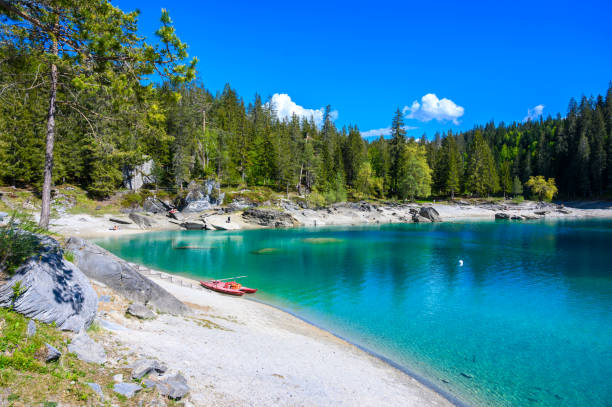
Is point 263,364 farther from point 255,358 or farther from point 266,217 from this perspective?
point 266,217

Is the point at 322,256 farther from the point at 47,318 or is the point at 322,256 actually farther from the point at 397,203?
the point at 397,203

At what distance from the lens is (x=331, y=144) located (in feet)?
322

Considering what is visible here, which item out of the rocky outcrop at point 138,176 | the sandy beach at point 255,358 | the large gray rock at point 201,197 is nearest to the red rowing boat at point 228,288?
the sandy beach at point 255,358

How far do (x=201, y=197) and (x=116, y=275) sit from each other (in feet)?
170

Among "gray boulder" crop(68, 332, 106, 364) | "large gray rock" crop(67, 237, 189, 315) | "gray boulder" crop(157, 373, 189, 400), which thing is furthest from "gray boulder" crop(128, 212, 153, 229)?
"gray boulder" crop(157, 373, 189, 400)

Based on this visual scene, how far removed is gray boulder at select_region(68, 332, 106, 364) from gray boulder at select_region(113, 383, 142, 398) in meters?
1.10

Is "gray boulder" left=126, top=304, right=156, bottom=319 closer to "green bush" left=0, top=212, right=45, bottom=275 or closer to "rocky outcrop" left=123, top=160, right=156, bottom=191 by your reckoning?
"green bush" left=0, top=212, right=45, bottom=275

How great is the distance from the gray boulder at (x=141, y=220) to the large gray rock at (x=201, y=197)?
8.07 meters

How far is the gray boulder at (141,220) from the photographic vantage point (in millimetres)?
52906

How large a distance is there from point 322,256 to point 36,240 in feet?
92.6

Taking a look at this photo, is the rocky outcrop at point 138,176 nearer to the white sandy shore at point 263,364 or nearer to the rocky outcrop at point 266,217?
the rocky outcrop at point 266,217

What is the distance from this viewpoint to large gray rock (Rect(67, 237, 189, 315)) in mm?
11523

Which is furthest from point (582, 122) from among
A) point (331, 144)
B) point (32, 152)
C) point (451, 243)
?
point (32, 152)

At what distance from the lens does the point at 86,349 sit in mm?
6500
